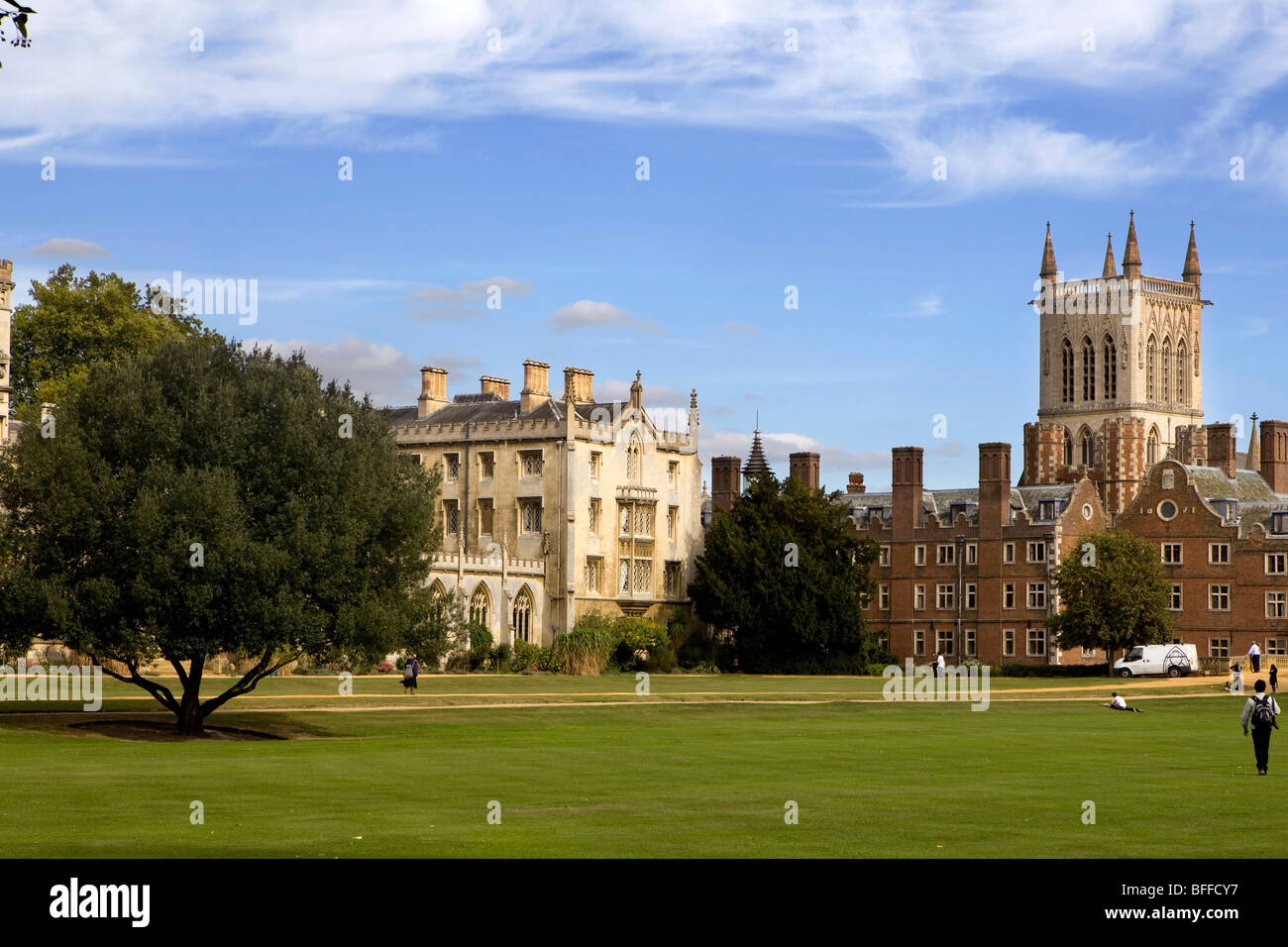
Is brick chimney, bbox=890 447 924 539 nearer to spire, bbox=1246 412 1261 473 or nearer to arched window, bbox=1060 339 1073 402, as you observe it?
spire, bbox=1246 412 1261 473

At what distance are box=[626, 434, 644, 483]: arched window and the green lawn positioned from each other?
34731 millimetres

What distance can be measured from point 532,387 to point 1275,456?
3667 centimetres

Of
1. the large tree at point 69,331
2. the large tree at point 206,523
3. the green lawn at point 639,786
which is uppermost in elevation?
the large tree at point 69,331

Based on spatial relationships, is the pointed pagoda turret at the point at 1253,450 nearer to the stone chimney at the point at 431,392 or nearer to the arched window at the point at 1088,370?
the arched window at the point at 1088,370

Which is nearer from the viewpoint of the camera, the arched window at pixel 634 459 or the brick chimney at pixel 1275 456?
the arched window at pixel 634 459

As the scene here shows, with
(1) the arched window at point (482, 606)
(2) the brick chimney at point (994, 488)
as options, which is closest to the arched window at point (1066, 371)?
(2) the brick chimney at point (994, 488)

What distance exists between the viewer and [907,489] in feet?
289

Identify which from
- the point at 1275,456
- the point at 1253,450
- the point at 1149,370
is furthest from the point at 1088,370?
the point at 1275,456

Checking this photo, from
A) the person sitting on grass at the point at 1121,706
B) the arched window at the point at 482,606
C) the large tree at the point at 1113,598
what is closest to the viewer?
the person sitting on grass at the point at 1121,706

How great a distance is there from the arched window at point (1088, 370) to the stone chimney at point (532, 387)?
68.4 m

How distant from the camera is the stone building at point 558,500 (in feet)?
243

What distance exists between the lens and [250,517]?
3634cm

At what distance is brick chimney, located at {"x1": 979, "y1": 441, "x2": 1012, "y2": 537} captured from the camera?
84750mm

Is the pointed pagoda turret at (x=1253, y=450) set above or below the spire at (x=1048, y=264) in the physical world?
below
